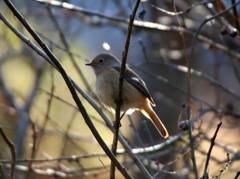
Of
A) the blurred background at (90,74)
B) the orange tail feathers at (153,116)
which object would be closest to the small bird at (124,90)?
the orange tail feathers at (153,116)

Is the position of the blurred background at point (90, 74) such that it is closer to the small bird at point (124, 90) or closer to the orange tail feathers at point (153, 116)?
the orange tail feathers at point (153, 116)

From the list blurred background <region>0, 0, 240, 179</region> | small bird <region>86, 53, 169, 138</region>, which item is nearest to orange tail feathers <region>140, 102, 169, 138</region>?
small bird <region>86, 53, 169, 138</region>

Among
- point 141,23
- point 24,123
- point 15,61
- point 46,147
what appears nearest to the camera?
point 141,23

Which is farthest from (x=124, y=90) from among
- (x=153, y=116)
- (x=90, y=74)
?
(x=90, y=74)

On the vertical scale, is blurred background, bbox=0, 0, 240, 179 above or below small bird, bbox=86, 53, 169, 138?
above

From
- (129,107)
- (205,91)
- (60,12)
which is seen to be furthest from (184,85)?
(129,107)

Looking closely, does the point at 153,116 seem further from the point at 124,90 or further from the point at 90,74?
the point at 90,74

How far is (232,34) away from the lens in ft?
13.0

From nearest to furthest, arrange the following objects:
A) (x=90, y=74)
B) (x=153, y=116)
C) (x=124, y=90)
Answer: (x=124, y=90) → (x=153, y=116) → (x=90, y=74)

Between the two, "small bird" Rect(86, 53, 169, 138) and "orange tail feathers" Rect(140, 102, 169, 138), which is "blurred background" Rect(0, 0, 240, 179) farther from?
"small bird" Rect(86, 53, 169, 138)

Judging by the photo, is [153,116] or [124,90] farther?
[153,116]

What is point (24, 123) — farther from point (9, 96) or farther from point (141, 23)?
point (141, 23)

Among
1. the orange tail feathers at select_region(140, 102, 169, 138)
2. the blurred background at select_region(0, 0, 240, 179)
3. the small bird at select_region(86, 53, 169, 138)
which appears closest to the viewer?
the small bird at select_region(86, 53, 169, 138)

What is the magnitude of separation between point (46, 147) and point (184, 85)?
2.87 m
